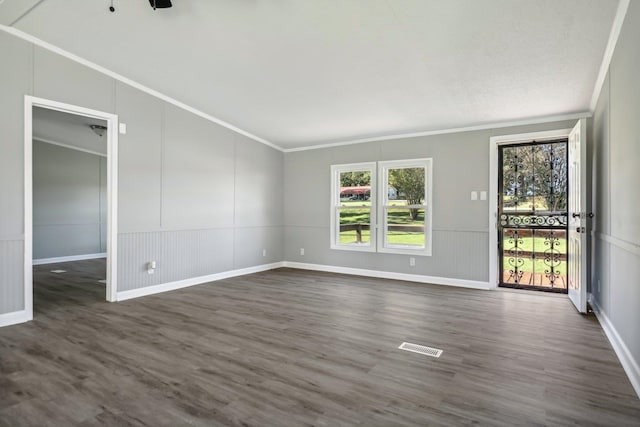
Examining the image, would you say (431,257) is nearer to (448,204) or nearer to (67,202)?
(448,204)

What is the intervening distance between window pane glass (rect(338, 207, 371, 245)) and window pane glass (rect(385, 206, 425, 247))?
40cm

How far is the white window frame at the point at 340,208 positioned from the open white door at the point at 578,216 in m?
2.84

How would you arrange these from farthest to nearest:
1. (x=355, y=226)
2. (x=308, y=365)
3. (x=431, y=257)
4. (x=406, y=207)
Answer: (x=355, y=226)
(x=406, y=207)
(x=431, y=257)
(x=308, y=365)

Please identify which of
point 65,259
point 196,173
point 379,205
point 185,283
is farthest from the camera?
point 65,259

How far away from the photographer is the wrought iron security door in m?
5.01

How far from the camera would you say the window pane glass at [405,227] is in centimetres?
592

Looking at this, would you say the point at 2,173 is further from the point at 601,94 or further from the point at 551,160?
the point at 551,160

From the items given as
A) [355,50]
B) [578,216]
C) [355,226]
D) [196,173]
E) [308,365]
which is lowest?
[308,365]

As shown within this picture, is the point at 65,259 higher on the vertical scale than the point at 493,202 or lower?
lower

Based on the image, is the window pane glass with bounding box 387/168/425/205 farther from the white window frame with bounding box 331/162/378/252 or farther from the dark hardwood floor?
the dark hardwood floor

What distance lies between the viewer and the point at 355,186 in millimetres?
6605

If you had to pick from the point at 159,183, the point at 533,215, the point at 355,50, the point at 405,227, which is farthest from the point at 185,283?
the point at 533,215

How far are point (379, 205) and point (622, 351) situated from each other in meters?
3.98

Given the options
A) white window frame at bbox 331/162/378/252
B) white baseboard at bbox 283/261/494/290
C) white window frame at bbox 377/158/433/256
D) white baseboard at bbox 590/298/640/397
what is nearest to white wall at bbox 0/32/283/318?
white baseboard at bbox 283/261/494/290
